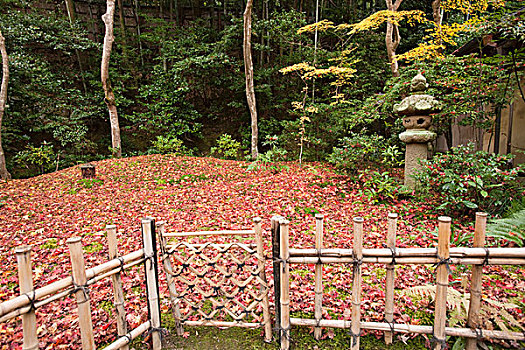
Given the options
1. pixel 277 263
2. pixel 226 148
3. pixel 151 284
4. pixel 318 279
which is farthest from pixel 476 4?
pixel 226 148

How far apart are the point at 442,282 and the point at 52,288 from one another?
2928mm

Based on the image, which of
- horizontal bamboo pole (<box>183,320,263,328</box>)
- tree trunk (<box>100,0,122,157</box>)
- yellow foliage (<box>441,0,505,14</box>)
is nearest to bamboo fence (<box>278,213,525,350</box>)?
horizontal bamboo pole (<box>183,320,263,328</box>)

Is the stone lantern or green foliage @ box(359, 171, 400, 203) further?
green foliage @ box(359, 171, 400, 203)

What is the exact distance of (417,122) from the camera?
5.60 m

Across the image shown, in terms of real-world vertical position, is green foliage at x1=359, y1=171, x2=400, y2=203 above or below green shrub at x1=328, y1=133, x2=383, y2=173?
below

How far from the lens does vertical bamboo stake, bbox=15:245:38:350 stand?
5.46ft

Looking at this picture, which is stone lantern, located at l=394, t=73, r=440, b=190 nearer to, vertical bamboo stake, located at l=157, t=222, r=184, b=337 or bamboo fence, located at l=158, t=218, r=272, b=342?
bamboo fence, located at l=158, t=218, r=272, b=342

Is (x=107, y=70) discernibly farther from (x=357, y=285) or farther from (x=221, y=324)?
(x=357, y=285)

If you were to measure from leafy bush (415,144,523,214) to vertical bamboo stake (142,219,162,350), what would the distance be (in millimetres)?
4727

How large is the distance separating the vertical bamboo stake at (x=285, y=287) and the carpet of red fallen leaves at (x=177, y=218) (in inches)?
19.8

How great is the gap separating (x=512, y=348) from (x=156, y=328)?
3.15 metres

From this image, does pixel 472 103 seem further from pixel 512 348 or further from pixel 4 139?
pixel 4 139

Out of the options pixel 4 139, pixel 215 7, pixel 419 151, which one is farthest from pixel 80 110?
pixel 419 151

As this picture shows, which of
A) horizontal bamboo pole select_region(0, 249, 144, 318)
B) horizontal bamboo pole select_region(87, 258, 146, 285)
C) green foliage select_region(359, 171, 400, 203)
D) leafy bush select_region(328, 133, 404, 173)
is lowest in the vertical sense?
green foliage select_region(359, 171, 400, 203)
